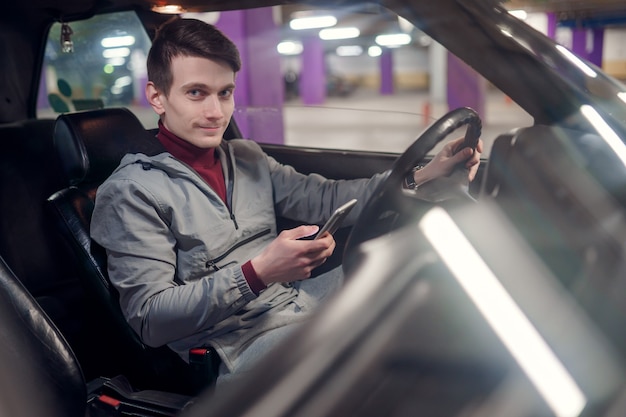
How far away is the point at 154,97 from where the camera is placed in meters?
1.63

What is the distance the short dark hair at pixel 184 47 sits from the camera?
1593 millimetres

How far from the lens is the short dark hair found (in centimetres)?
159

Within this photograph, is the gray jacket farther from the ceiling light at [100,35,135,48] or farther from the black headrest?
the ceiling light at [100,35,135,48]

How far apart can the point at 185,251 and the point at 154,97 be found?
1.25ft

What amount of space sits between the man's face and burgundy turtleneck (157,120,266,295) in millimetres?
24

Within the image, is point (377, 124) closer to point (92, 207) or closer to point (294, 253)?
point (92, 207)

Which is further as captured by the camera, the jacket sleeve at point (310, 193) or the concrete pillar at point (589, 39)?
the concrete pillar at point (589, 39)

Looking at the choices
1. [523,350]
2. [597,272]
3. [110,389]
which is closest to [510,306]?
[523,350]

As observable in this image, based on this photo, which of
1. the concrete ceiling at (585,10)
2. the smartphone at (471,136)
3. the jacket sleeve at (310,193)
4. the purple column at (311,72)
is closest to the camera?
the smartphone at (471,136)

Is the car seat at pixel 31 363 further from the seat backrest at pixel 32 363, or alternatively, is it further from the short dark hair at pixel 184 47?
the short dark hair at pixel 184 47

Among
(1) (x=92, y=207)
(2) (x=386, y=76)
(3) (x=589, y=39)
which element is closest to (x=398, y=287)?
(1) (x=92, y=207)

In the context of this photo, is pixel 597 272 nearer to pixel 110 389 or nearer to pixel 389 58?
pixel 110 389

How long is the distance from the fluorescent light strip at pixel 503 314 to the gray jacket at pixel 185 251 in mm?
774

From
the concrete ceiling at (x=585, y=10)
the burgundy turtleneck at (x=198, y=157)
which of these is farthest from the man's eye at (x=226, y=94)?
the concrete ceiling at (x=585, y=10)
